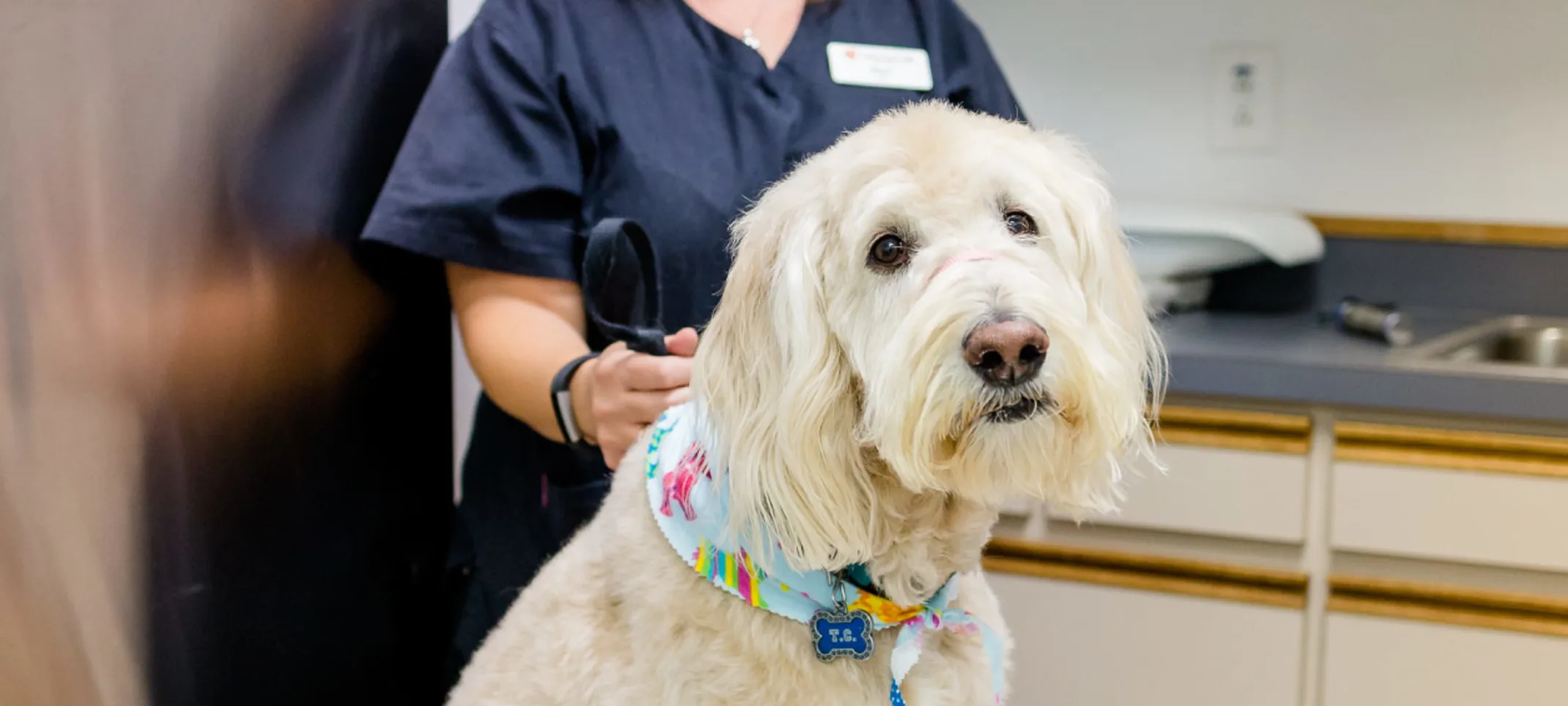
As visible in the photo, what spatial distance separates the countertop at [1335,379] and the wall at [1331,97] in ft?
1.04

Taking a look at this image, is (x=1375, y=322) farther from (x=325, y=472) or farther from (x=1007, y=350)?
(x=325, y=472)

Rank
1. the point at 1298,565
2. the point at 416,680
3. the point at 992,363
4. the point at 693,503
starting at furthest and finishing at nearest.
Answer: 1. the point at 1298,565
2. the point at 416,680
3. the point at 693,503
4. the point at 992,363

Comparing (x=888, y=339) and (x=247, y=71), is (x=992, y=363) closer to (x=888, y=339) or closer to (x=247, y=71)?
(x=888, y=339)

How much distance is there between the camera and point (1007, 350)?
625mm

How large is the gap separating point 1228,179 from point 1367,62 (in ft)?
0.84

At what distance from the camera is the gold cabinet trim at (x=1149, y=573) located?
4.87ft

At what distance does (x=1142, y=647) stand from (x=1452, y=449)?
436mm

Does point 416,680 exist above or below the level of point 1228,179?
below

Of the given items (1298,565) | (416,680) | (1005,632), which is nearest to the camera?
(1005,632)

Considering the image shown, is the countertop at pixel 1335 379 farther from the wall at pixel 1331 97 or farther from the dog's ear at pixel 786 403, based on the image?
the dog's ear at pixel 786 403

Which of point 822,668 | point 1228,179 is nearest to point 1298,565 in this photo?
point 1228,179

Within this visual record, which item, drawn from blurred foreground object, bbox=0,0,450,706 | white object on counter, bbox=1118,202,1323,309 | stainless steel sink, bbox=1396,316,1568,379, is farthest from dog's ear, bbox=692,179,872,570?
stainless steel sink, bbox=1396,316,1568,379

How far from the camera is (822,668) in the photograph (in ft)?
2.34

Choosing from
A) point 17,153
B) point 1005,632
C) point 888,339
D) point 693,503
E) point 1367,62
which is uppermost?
point 1367,62
